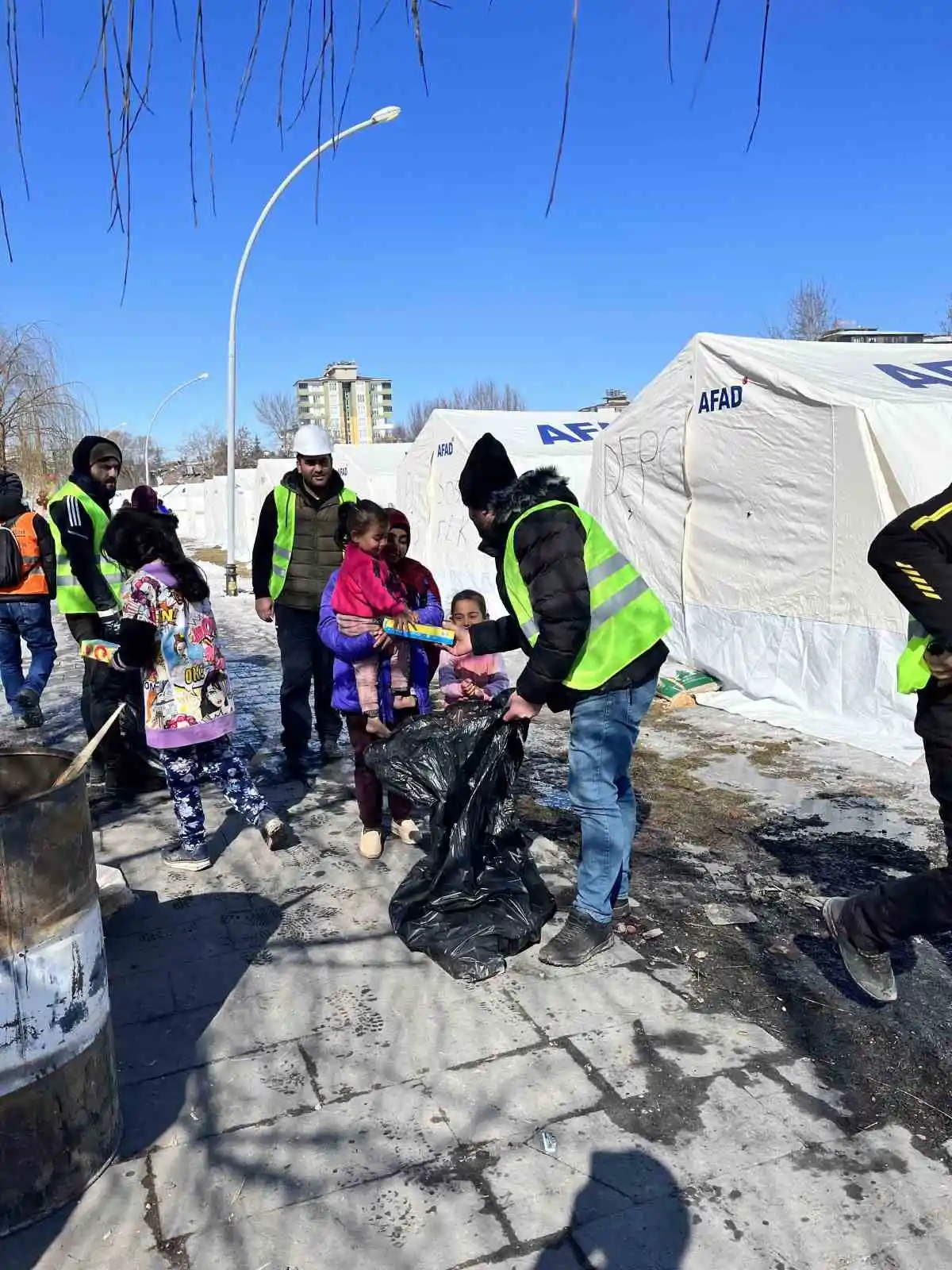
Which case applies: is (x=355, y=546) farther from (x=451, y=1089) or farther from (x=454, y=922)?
(x=451, y=1089)

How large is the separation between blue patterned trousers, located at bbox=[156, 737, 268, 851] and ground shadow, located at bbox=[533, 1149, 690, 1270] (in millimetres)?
2507

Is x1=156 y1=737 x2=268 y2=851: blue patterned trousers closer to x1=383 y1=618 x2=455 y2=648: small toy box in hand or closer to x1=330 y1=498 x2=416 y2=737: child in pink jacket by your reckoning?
x1=330 y1=498 x2=416 y2=737: child in pink jacket

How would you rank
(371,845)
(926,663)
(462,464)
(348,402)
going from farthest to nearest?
1. (348,402)
2. (462,464)
3. (371,845)
4. (926,663)

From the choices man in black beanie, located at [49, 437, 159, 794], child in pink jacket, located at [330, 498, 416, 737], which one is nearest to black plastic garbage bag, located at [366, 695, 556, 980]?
child in pink jacket, located at [330, 498, 416, 737]

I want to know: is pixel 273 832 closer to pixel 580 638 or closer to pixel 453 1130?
pixel 580 638

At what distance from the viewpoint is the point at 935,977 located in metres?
3.21

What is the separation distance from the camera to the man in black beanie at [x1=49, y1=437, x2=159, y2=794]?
5.39 metres

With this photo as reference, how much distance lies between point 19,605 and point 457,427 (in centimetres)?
718

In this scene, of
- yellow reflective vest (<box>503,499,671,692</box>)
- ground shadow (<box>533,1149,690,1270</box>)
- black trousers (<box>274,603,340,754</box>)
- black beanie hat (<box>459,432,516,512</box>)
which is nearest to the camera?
ground shadow (<box>533,1149,690,1270</box>)

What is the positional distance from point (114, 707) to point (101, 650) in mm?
1464

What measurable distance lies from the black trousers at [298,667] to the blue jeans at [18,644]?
99.8 inches

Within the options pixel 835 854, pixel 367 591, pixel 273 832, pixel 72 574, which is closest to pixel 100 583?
A: pixel 72 574

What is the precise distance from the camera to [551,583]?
119 inches

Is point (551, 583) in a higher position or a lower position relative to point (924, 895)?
higher
